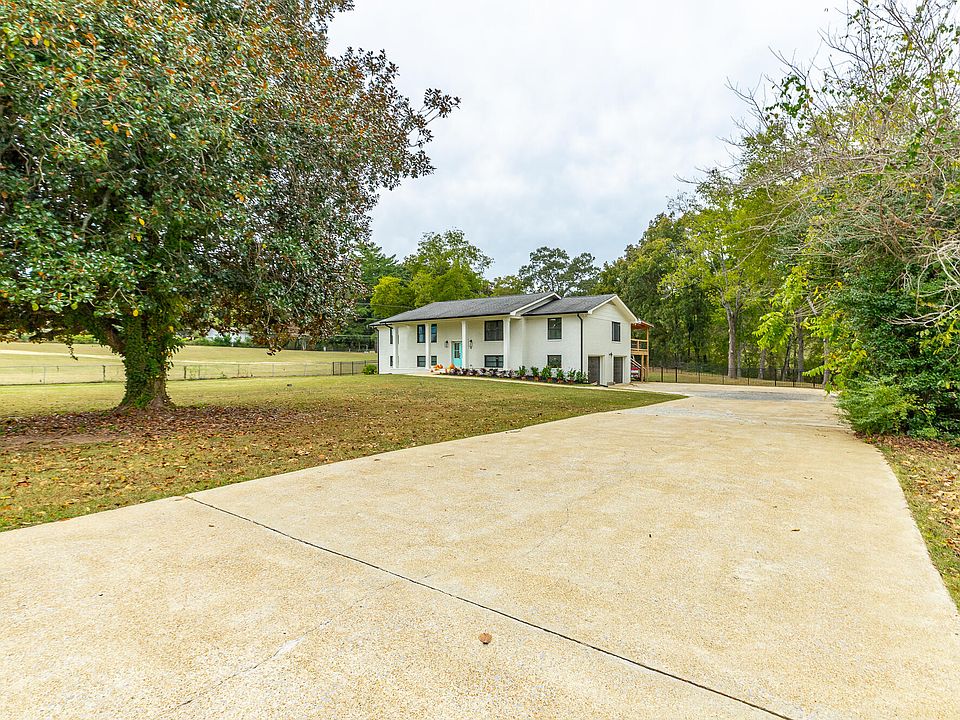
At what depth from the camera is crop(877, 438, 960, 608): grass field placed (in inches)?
131

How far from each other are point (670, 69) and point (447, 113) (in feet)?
18.1

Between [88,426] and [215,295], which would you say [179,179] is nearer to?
[215,295]

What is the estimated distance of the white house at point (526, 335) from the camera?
25.9 m

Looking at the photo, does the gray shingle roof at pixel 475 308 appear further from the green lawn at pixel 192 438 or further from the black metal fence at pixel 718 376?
the green lawn at pixel 192 438

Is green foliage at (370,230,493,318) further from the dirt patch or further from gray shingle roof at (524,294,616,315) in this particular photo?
the dirt patch

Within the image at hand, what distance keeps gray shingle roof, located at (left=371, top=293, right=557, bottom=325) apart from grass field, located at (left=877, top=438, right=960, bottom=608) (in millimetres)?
20673

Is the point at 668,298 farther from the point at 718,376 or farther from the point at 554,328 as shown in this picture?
the point at 554,328

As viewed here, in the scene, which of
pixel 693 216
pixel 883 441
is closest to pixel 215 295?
pixel 883 441

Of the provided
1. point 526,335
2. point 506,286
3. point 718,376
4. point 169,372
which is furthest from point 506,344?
point 506,286

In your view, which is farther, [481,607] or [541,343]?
[541,343]

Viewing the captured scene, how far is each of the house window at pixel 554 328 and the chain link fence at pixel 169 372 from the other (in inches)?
606

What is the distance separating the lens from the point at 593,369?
26.2 m

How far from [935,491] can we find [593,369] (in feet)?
69.3

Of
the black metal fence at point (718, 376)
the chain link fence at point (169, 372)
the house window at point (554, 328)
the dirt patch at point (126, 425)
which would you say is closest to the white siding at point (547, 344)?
the house window at point (554, 328)
